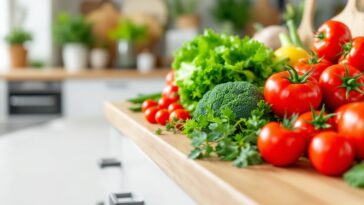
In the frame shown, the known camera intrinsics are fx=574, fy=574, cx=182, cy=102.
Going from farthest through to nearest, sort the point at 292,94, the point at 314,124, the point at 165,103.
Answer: the point at 165,103
the point at 292,94
the point at 314,124

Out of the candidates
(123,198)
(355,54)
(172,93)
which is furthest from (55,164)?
(355,54)

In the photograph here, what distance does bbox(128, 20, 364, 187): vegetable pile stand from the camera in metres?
0.71

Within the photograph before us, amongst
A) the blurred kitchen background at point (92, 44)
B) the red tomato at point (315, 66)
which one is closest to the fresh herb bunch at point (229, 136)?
the red tomato at point (315, 66)

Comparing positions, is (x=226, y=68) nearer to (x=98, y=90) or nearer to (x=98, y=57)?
(x=98, y=90)

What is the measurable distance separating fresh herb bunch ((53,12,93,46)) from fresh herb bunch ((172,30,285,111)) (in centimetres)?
300

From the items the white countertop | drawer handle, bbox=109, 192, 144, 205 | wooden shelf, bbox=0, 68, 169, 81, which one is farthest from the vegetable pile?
wooden shelf, bbox=0, 68, 169, 81

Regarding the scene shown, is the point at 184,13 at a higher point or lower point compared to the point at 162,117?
higher

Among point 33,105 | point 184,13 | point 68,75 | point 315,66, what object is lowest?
point 33,105

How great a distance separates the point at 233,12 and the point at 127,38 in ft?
2.75

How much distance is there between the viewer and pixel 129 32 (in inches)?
161

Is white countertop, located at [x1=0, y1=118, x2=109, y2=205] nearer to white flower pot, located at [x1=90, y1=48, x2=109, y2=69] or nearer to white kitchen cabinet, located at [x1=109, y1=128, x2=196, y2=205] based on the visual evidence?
white kitchen cabinet, located at [x1=109, y1=128, x2=196, y2=205]

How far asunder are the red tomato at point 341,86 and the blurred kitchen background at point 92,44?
277cm

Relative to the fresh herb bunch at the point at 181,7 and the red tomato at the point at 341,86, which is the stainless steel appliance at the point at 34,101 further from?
the red tomato at the point at 341,86

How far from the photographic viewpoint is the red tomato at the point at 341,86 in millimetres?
839
